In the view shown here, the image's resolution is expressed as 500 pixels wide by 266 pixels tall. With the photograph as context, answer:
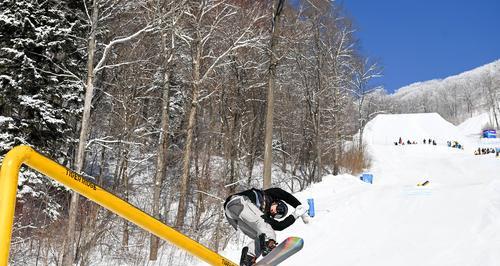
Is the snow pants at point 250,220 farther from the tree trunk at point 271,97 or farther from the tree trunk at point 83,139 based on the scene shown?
the tree trunk at point 271,97

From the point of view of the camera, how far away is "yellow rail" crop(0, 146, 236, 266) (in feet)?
7.18

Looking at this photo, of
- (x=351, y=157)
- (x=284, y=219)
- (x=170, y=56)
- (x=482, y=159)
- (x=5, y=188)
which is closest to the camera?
(x=5, y=188)

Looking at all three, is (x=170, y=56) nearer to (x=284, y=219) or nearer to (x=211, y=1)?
(x=211, y=1)

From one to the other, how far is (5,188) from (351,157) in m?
35.2

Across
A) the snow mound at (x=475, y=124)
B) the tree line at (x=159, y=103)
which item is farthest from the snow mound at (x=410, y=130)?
the tree line at (x=159, y=103)

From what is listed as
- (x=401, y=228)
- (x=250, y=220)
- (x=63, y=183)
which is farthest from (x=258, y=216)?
(x=401, y=228)

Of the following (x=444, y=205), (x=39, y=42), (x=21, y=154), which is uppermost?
(x=39, y=42)

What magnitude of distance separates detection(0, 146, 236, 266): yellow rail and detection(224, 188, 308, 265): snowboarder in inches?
54.7

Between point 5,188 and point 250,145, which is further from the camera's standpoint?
point 250,145

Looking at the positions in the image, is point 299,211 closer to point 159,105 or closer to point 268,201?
point 268,201

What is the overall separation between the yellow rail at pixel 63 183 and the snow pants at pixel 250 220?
1377mm

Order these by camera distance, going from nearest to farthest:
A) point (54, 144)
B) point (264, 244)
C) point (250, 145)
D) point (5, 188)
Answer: point (5, 188), point (264, 244), point (54, 144), point (250, 145)

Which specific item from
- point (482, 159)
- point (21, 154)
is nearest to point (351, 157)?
point (482, 159)

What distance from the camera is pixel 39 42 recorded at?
14414 millimetres
